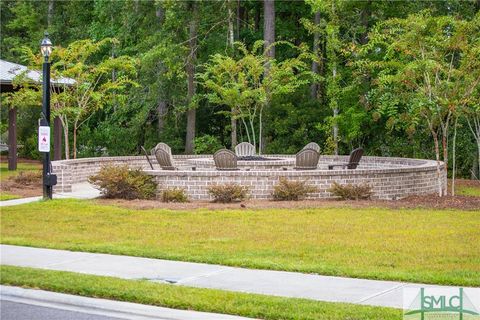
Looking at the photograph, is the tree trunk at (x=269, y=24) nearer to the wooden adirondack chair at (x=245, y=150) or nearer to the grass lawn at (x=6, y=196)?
the wooden adirondack chair at (x=245, y=150)

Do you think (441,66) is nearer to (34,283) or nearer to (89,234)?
(89,234)

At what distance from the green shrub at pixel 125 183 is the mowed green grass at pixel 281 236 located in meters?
1.47

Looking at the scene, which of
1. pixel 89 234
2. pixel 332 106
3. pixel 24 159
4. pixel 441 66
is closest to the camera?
→ pixel 89 234

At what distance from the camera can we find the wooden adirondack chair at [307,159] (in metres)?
24.3

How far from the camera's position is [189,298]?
33.1 ft

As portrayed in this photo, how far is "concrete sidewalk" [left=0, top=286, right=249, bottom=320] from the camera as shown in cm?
955

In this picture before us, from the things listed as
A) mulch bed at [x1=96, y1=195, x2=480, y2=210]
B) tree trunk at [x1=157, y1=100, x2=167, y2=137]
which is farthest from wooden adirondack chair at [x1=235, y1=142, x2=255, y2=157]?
tree trunk at [x1=157, y1=100, x2=167, y2=137]

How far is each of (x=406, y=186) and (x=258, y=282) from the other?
1315 centimetres

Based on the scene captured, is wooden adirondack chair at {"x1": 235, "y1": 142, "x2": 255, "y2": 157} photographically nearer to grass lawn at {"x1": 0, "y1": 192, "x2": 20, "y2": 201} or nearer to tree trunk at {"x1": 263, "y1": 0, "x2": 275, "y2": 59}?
tree trunk at {"x1": 263, "y1": 0, "x2": 275, "y2": 59}

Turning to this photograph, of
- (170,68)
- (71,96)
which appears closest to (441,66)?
(71,96)

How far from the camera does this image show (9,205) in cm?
2042

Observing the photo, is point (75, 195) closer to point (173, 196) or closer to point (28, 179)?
point (173, 196)

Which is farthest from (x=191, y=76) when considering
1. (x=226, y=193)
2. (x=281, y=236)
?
(x=281, y=236)

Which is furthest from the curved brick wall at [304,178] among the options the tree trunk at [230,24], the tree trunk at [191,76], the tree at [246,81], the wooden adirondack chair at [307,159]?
the tree trunk at [230,24]
